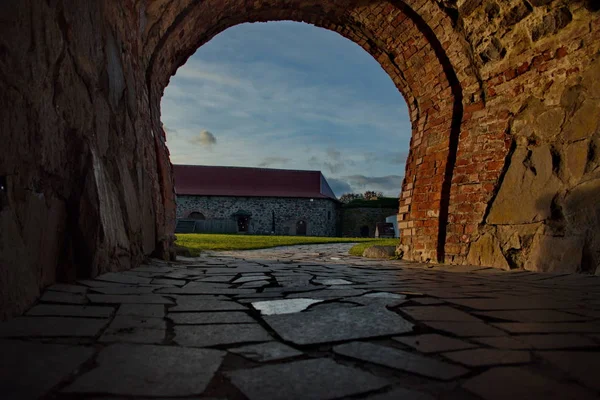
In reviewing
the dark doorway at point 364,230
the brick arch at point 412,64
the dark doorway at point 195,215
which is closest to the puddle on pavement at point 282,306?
the brick arch at point 412,64

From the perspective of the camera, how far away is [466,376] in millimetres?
1055

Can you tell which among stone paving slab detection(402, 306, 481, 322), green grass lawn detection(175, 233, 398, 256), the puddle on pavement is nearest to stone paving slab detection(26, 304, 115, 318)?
the puddle on pavement

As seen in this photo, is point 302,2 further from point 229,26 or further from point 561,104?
point 561,104

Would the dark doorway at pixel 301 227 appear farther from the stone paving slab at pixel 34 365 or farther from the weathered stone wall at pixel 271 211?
the stone paving slab at pixel 34 365

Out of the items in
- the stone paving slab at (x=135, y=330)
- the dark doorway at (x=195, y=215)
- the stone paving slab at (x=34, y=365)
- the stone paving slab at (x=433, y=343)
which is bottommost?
the stone paving slab at (x=135, y=330)

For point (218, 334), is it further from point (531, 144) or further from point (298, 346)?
point (531, 144)

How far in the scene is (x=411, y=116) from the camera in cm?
612

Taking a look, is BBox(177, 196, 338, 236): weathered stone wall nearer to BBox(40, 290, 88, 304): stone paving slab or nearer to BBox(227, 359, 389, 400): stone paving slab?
BBox(40, 290, 88, 304): stone paving slab

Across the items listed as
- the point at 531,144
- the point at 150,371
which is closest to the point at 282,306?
the point at 150,371

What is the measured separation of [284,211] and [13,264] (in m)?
26.5

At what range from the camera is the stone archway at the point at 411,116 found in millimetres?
1857

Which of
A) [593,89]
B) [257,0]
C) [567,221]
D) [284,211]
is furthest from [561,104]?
[284,211]

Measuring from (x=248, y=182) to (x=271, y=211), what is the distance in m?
3.06

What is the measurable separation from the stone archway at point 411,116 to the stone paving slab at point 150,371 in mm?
669
